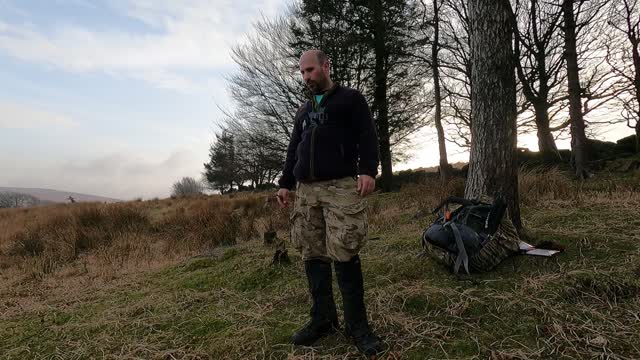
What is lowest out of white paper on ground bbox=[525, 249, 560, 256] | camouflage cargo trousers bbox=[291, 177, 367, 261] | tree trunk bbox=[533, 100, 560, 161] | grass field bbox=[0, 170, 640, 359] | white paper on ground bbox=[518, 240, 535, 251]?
grass field bbox=[0, 170, 640, 359]

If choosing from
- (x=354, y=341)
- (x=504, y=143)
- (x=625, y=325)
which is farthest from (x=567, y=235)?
(x=354, y=341)

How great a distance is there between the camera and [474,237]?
3135 mm

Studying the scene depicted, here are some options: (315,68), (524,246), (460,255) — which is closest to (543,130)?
(524,246)

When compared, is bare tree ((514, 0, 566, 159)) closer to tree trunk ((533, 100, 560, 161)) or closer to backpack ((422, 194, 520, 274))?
tree trunk ((533, 100, 560, 161))

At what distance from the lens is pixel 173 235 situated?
8188 mm

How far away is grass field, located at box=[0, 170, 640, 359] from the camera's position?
237 centimetres

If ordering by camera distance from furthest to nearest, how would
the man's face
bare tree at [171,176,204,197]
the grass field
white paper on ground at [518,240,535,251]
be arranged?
1. bare tree at [171,176,204,197]
2. white paper on ground at [518,240,535,251]
3. the man's face
4. the grass field

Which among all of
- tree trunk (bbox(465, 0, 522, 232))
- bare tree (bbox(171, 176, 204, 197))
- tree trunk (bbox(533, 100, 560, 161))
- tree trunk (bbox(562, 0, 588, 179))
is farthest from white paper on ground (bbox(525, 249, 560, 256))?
bare tree (bbox(171, 176, 204, 197))

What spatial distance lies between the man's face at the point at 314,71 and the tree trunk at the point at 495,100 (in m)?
1.78

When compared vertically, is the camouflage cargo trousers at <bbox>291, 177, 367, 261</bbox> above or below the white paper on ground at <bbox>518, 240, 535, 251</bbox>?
above

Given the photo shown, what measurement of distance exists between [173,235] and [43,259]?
84.5 inches

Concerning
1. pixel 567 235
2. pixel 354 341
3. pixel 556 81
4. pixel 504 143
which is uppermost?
pixel 556 81

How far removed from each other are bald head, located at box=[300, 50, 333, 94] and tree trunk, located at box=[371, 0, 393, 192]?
12.7 m

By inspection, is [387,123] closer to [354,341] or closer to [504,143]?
[504,143]
